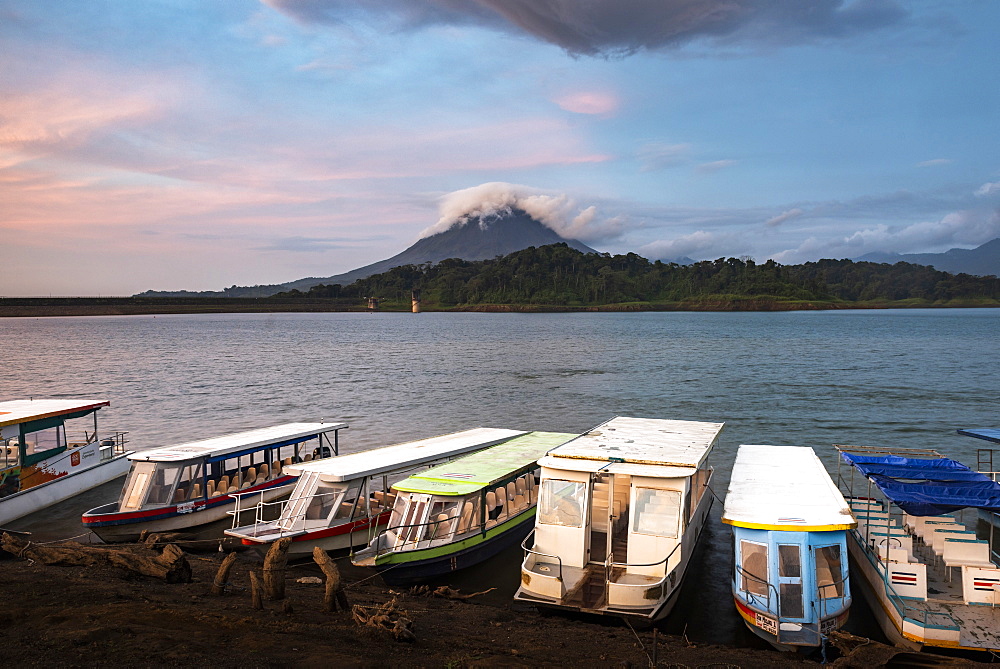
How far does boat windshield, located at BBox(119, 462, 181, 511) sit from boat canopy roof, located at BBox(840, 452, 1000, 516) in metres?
19.9

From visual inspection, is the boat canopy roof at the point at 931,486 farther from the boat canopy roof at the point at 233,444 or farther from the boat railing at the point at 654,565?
the boat canopy roof at the point at 233,444

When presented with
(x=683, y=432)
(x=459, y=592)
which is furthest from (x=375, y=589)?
(x=683, y=432)

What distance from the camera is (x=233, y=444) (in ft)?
74.7

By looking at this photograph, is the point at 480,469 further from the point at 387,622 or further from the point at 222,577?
the point at 387,622

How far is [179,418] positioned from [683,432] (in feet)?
122

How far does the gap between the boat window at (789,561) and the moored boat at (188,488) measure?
1354 cm

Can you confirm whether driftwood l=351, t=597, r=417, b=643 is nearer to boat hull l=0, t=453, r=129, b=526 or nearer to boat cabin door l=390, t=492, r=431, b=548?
boat cabin door l=390, t=492, r=431, b=548

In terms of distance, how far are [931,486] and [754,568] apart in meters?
5.20

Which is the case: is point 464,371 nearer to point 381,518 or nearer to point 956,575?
point 381,518

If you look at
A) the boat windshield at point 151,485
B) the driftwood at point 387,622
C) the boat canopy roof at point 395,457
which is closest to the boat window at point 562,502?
the driftwood at point 387,622

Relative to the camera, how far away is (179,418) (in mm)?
45875

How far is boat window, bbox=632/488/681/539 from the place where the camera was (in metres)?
15.7

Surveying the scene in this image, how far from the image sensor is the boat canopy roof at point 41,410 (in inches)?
914

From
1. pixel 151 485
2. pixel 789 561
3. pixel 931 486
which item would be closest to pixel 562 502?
pixel 789 561
